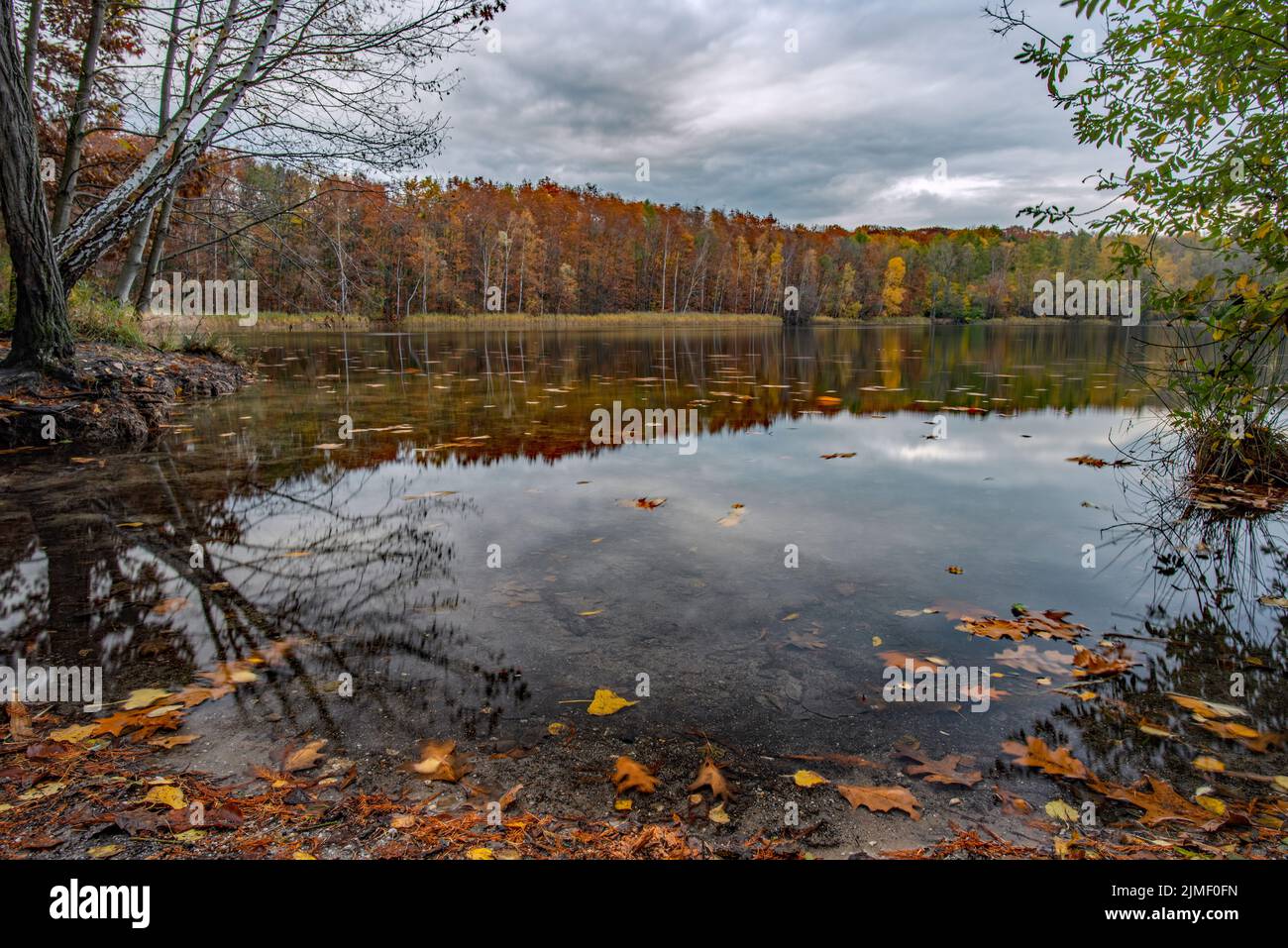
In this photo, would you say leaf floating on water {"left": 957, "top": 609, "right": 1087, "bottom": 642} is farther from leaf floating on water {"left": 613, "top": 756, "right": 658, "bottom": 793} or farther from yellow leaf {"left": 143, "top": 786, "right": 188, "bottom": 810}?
yellow leaf {"left": 143, "top": 786, "right": 188, "bottom": 810}

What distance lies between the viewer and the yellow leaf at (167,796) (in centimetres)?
205

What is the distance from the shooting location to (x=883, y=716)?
2674 millimetres

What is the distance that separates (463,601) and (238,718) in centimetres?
131

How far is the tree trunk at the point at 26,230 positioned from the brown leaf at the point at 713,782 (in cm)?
1020

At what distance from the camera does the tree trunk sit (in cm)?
737

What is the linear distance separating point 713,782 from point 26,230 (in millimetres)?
10305

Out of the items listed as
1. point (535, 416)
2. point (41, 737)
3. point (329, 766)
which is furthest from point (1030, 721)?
point (535, 416)

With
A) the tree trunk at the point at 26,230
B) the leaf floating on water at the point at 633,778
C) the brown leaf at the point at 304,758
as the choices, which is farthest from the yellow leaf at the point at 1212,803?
A: the tree trunk at the point at 26,230

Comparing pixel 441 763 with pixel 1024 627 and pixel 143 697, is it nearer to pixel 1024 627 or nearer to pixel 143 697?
pixel 143 697

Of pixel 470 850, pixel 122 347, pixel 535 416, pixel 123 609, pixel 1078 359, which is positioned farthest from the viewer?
pixel 1078 359

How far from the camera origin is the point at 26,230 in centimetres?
791

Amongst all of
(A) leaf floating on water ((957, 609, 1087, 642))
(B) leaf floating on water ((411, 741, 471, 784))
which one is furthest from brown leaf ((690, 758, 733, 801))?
(A) leaf floating on water ((957, 609, 1087, 642))

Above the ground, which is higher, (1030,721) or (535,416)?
(535,416)
